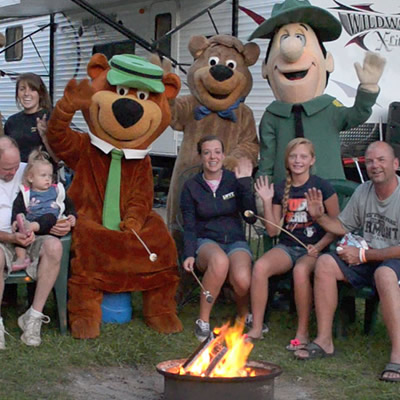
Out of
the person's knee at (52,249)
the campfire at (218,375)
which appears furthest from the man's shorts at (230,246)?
the campfire at (218,375)

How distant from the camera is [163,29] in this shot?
11.5m

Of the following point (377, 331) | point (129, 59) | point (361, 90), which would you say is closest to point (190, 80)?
point (129, 59)

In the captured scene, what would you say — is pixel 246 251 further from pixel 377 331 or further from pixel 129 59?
pixel 129 59

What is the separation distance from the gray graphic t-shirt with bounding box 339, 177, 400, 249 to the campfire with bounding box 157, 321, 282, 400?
1335mm

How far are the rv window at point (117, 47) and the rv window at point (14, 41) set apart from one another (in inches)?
106

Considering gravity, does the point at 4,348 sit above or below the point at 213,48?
below

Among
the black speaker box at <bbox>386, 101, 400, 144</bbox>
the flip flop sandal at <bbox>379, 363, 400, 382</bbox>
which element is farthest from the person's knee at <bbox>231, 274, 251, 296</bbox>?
the black speaker box at <bbox>386, 101, 400, 144</bbox>

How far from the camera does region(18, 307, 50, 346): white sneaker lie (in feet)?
16.2

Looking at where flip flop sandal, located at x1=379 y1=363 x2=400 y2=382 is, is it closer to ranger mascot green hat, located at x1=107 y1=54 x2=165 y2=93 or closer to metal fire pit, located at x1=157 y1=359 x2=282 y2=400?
metal fire pit, located at x1=157 y1=359 x2=282 y2=400

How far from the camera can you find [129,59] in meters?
5.52

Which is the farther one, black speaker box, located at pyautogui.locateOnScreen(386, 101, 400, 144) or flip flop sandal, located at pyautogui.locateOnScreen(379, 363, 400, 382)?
black speaker box, located at pyautogui.locateOnScreen(386, 101, 400, 144)

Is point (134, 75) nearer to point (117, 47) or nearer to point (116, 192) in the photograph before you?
point (116, 192)

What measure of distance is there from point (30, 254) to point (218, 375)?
1851 millimetres

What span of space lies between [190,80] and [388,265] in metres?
2.43
